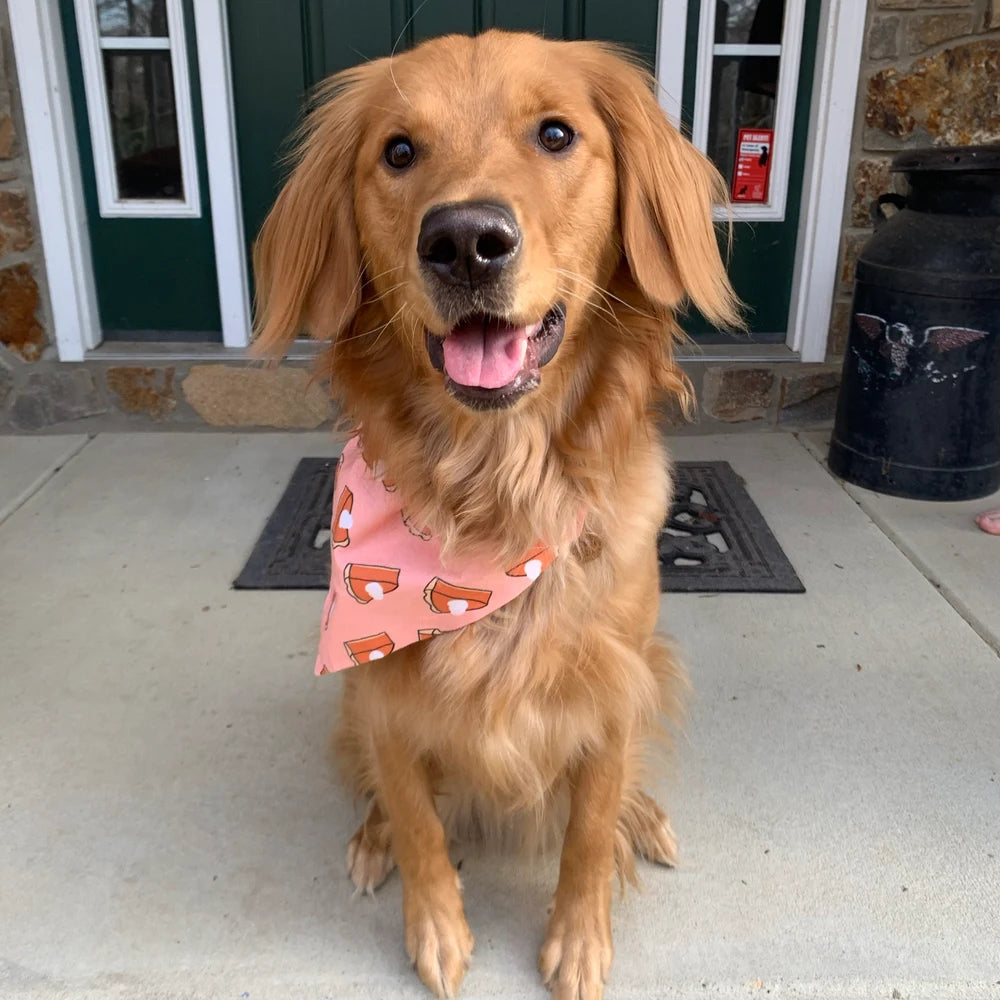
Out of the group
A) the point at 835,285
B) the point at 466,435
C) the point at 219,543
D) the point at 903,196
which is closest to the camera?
the point at 466,435

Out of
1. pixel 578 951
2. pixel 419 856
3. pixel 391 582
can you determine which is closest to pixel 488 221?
pixel 391 582

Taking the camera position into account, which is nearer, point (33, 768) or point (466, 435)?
point (466, 435)

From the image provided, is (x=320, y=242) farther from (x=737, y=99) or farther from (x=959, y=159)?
(x=737, y=99)

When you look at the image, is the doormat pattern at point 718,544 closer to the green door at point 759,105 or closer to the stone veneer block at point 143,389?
the green door at point 759,105

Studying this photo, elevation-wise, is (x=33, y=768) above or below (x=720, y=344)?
below

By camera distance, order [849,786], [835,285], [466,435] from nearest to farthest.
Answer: [466,435] < [849,786] < [835,285]

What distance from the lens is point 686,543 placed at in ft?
9.71

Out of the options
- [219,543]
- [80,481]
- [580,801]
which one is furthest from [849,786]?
[80,481]

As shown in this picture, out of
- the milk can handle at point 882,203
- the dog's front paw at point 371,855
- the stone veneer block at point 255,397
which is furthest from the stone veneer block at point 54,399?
the milk can handle at point 882,203

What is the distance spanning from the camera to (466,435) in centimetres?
155

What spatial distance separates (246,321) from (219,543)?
46.1 inches

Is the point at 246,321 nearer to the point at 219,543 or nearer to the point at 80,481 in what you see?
the point at 80,481

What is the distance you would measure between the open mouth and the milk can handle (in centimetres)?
232

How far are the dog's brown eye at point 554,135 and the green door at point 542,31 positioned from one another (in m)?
2.18
